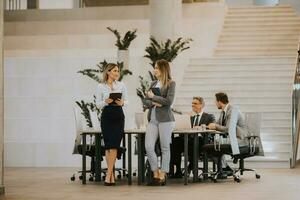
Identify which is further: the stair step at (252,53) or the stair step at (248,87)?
the stair step at (252,53)

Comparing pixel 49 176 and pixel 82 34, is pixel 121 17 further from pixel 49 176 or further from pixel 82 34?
pixel 49 176

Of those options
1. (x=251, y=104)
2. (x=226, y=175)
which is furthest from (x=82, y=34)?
(x=226, y=175)

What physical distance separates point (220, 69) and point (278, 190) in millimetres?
7778

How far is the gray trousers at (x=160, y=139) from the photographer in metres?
9.63

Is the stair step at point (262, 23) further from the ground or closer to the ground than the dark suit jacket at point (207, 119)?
further from the ground

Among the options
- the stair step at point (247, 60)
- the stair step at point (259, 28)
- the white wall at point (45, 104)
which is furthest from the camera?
the stair step at point (259, 28)

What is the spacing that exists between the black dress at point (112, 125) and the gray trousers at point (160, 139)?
0.40 meters

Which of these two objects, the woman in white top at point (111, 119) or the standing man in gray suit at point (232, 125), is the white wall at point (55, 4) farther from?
the woman in white top at point (111, 119)

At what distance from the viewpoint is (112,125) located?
9.73 metres

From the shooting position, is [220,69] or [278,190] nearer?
[278,190]

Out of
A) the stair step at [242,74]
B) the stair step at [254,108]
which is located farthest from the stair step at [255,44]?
the stair step at [254,108]

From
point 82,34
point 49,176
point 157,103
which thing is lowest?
point 49,176

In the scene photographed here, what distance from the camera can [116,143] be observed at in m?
9.76

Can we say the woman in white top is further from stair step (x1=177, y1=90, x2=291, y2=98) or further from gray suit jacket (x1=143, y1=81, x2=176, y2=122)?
stair step (x1=177, y1=90, x2=291, y2=98)
